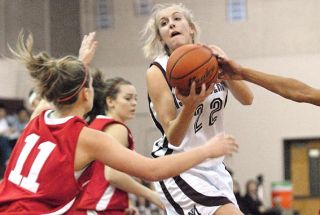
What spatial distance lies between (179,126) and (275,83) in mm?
486

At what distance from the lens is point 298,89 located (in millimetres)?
3623

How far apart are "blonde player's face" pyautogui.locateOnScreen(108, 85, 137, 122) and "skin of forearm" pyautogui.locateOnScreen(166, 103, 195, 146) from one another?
3.22 feet

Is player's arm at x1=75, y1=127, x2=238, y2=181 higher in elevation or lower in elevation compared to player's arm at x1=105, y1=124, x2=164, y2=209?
higher

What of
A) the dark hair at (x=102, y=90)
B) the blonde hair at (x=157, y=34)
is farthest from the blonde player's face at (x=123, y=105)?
the blonde hair at (x=157, y=34)

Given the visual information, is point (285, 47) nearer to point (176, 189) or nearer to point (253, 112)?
point (253, 112)

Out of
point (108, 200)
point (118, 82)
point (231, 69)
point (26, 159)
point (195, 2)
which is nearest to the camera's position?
point (26, 159)

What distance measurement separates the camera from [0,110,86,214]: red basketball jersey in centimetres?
318

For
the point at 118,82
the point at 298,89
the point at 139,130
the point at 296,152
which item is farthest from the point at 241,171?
the point at 298,89

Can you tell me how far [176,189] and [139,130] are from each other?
8.83 metres

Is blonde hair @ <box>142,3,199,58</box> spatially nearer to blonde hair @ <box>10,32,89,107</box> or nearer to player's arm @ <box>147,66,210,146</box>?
player's arm @ <box>147,66,210,146</box>

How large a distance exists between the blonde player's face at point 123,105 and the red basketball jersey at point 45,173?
153 centimetres

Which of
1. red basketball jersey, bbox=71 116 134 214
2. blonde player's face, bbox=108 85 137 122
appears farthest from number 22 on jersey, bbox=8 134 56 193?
blonde player's face, bbox=108 85 137 122

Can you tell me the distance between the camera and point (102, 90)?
16.1ft

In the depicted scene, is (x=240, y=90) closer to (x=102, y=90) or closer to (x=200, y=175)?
(x=200, y=175)
